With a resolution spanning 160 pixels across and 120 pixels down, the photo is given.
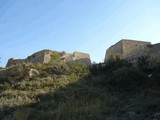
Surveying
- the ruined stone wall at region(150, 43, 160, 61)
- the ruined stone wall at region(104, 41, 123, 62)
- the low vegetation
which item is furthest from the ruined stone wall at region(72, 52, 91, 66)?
the low vegetation

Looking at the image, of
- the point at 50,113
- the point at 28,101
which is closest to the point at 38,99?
the point at 28,101

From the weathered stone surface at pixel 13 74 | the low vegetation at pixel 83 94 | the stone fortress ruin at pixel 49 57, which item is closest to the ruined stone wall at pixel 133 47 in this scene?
the stone fortress ruin at pixel 49 57

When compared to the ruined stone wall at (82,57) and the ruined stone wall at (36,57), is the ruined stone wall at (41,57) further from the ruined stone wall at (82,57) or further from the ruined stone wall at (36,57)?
the ruined stone wall at (82,57)

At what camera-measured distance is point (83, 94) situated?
15.4m

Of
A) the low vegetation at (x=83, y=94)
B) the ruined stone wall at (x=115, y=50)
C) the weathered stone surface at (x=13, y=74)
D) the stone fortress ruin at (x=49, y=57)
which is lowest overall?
the low vegetation at (x=83, y=94)

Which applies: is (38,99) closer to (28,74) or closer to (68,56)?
(28,74)

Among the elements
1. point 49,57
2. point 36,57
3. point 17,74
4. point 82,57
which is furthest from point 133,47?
point 17,74

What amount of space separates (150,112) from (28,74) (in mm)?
12303

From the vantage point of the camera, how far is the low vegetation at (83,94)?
11242 mm

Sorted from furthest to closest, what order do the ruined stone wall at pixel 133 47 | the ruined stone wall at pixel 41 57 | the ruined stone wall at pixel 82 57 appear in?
1. the ruined stone wall at pixel 82 57
2. the ruined stone wall at pixel 133 47
3. the ruined stone wall at pixel 41 57

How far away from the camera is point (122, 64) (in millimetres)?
21641

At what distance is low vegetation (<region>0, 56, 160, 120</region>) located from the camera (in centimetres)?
1124

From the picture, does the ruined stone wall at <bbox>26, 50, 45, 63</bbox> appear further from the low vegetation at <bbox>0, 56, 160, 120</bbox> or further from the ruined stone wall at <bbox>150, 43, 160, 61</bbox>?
the ruined stone wall at <bbox>150, 43, 160, 61</bbox>

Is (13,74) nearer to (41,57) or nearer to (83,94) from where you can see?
(83,94)
